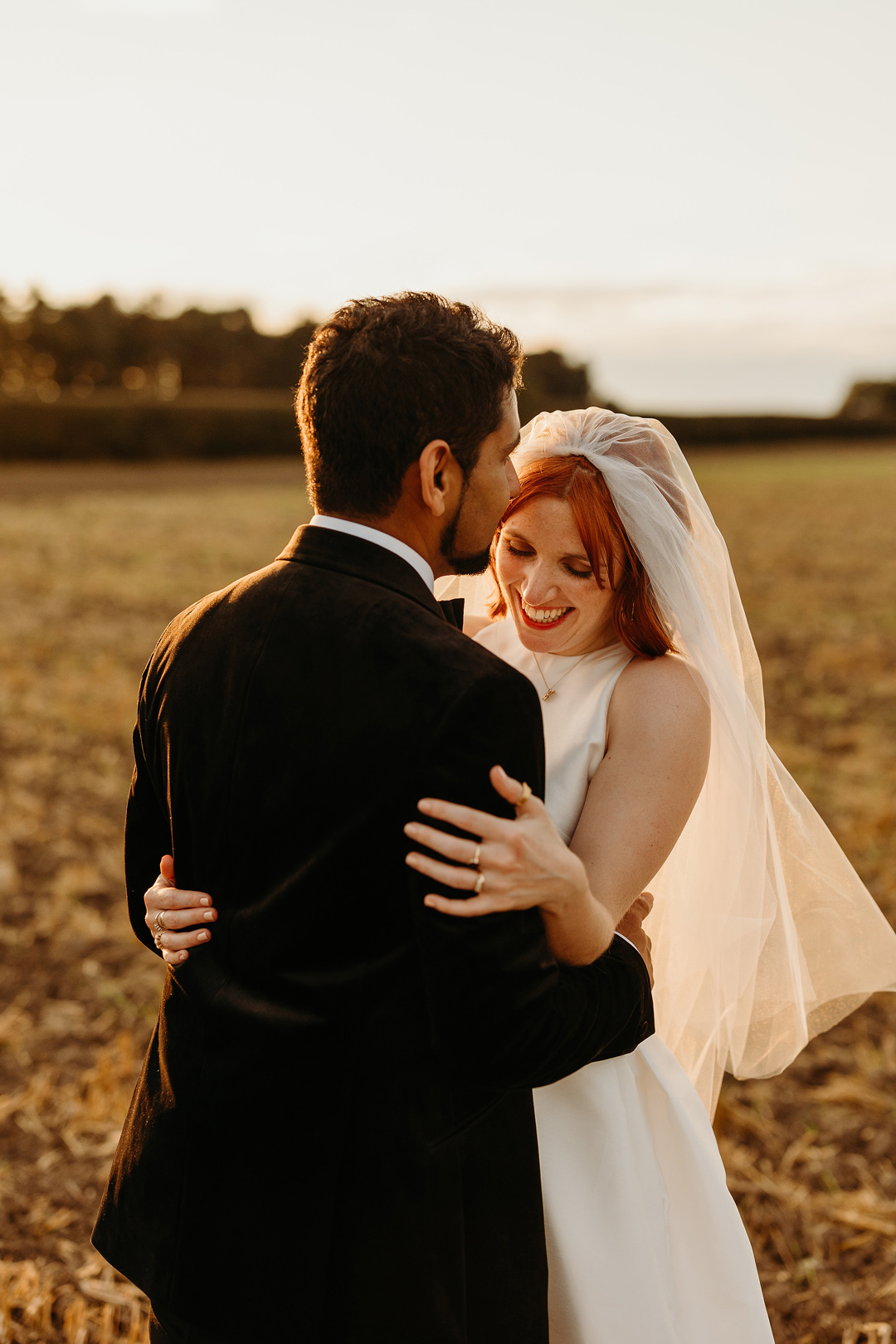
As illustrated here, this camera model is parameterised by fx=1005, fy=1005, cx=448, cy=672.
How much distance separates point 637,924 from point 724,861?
434 millimetres

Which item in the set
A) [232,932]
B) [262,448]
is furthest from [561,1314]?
[262,448]

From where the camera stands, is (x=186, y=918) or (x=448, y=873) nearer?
(x=448, y=873)

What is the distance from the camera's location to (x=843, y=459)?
59406 millimetres

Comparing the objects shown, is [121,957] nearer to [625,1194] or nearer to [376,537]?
[625,1194]

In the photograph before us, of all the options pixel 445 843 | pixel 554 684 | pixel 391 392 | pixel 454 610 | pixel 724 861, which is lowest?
pixel 724 861

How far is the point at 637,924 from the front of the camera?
2422 millimetres

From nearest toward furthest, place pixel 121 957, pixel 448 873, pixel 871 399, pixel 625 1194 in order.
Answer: pixel 448 873, pixel 625 1194, pixel 121 957, pixel 871 399

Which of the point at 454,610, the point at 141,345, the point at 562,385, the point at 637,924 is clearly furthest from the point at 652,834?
the point at 141,345

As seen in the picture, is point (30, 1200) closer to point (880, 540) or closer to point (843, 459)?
point (880, 540)

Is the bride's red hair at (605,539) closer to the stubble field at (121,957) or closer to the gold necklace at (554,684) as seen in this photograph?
the gold necklace at (554,684)

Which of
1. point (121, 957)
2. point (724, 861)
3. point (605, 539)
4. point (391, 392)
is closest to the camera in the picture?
point (391, 392)

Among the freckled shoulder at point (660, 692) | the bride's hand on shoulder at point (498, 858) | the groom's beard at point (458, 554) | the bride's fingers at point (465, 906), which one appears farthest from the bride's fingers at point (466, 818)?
the freckled shoulder at point (660, 692)

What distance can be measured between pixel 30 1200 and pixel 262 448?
43.0 m

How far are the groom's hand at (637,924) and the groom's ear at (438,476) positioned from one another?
109 cm
